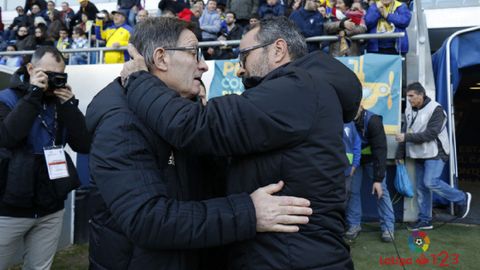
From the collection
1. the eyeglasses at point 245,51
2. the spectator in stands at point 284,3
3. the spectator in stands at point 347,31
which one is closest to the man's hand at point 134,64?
the eyeglasses at point 245,51

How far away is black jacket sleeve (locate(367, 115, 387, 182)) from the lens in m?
4.99

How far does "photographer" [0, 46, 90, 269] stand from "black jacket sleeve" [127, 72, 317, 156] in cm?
156

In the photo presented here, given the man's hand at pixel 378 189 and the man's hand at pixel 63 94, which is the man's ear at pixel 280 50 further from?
the man's hand at pixel 378 189

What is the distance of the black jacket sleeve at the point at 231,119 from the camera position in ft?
4.15

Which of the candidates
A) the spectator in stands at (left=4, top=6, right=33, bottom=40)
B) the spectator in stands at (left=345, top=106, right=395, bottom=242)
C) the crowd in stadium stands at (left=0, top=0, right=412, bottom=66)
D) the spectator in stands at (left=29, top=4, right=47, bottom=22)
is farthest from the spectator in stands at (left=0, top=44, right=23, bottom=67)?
the spectator in stands at (left=345, top=106, right=395, bottom=242)

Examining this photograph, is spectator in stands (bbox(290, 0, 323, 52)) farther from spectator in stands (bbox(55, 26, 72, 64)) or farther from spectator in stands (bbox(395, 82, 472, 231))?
spectator in stands (bbox(55, 26, 72, 64))

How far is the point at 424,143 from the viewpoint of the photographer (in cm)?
532

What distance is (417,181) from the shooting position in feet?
18.3

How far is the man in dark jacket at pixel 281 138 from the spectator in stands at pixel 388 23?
5.14 metres

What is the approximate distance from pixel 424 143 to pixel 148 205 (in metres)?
4.92

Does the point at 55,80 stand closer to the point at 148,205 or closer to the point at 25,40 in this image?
the point at 148,205

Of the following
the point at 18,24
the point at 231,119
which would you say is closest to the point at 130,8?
the point at 18,24

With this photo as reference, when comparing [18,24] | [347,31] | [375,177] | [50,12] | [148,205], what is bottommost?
[375,177]

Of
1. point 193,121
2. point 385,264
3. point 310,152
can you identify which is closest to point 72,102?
point 193,121
